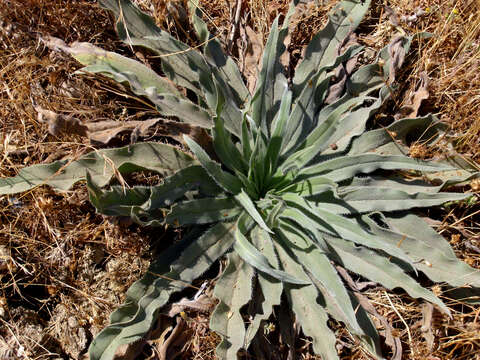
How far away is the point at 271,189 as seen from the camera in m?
2.04

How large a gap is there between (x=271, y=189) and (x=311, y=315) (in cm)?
63

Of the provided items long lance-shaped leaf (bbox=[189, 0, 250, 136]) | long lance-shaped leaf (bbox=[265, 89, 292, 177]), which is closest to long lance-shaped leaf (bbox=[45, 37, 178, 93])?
long lance-shaped leaf (bbox=[189, 0, 250, 136])

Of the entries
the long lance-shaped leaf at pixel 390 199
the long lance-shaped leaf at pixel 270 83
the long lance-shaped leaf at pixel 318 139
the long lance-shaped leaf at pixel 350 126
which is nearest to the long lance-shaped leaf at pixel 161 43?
the long lance-shaped leaf at pixel 270 83

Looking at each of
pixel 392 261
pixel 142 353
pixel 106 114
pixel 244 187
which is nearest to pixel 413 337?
pixel 392 261

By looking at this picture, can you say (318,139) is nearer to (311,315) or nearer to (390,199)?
(390,199)

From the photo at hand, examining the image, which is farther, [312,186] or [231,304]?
[312,186]

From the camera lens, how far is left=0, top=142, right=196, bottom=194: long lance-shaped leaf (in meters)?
1.76

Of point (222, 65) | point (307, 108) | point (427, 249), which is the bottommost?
point (427, 249)

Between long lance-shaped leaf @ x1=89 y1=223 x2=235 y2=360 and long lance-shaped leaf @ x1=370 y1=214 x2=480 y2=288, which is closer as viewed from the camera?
long lance-shaped leaf @ x1=89 y1=223 x2=235 y2=360

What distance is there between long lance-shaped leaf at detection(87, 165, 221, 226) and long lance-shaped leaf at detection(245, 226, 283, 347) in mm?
374

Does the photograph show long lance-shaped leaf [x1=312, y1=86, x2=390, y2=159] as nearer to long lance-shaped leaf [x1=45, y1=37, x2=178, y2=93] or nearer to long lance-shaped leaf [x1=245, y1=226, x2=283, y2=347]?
long lance-shaped leaf [x1=245, y1=226, x2=283, y2=347]

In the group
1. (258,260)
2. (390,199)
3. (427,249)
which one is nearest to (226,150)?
(258,260)

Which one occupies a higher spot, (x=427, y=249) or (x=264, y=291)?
(x=264, y=291)

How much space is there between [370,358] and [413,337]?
25cm
